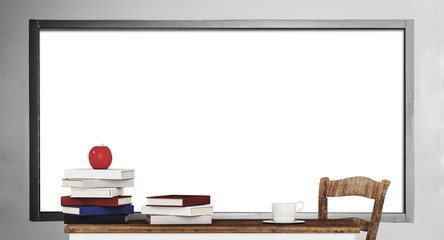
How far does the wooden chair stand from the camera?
7.55ft

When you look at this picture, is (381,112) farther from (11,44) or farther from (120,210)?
(11,44)

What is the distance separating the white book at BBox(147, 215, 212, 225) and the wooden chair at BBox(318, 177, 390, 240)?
661 mm

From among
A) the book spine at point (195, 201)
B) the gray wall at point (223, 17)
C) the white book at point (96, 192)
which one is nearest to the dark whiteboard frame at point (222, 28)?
the gray wall at point (223, 17)

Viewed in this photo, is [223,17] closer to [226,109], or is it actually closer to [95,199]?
[226,109]

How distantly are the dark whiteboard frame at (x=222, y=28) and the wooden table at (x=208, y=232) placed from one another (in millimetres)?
1276

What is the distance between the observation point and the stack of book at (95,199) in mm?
2064

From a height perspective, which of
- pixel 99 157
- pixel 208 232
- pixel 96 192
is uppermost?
pixel 99 157

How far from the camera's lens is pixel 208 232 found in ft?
6.48

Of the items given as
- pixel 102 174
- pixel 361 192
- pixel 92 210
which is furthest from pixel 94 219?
pixel 361 192

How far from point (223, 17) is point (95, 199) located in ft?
4.92

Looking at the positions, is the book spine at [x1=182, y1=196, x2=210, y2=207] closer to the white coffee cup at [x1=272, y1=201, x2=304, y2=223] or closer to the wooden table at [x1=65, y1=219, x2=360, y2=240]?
the wooden table at [x1=65, y1=219, x2=360, y2=240]

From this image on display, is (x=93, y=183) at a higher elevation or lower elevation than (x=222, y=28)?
lower

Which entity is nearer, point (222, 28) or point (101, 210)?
point (101, 210)

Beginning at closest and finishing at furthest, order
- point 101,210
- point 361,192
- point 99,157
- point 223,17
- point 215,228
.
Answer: point 215,228 → point 101,210 → point 99,157 → point 361,192 → point 223,17
